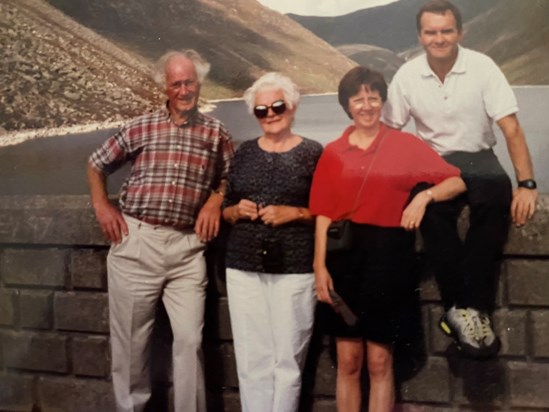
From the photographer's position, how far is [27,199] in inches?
107

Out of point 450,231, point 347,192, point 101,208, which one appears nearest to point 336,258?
point 347,192

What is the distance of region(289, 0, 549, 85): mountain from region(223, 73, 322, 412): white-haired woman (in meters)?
0.32

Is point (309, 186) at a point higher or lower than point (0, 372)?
higher

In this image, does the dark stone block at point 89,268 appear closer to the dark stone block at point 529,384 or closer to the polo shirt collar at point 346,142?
the polo shirt collar at point 346,142

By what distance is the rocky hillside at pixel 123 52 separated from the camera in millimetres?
2443

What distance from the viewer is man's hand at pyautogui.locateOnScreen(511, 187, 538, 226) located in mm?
2309

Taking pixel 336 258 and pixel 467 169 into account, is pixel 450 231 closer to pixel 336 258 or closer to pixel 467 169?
pixel 467 169

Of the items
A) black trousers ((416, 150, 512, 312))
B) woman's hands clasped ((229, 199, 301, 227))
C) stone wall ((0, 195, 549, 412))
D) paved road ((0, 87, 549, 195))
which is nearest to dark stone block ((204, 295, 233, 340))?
stone wall ((0, 195, 549, 412))

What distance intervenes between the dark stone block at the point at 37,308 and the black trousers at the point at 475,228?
1.33 metres

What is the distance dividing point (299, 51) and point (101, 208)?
0.81m

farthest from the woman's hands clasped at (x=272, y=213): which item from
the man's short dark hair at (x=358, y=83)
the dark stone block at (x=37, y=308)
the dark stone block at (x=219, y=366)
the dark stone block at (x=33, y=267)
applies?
the dark stone block at (x=37, y=308)

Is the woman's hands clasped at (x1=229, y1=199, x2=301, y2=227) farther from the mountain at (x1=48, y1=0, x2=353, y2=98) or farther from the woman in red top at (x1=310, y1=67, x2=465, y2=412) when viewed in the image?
the mountain at (x1=48, y1=0, x2=353, y2=98)

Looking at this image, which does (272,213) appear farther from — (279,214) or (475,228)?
(475,228)

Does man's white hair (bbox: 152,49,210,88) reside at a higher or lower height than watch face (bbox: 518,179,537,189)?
higher
